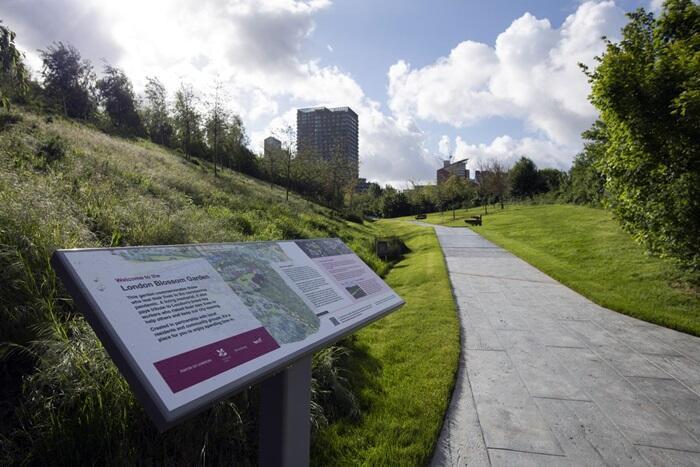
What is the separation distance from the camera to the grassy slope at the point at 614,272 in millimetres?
7387

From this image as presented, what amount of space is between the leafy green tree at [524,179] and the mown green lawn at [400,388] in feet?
189

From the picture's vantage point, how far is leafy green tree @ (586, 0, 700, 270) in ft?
19.9

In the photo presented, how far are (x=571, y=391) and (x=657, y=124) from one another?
16.1 ft

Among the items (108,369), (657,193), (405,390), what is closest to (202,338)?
(108,369)

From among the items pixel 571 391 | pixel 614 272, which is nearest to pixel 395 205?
pixel 614 272

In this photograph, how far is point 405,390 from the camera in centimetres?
433

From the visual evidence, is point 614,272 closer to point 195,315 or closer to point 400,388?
point 400,388

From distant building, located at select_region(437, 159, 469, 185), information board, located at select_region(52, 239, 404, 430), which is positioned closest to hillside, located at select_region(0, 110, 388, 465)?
information board, located at select_region(52, 239, 404, 430)

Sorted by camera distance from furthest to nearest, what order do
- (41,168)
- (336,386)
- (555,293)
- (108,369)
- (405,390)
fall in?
(555,293), (41,168), (405,390), (336,386), (108,369)

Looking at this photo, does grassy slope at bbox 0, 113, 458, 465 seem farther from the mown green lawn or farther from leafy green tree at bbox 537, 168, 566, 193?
leafy green tree at bbox 537, 168, 566, 193

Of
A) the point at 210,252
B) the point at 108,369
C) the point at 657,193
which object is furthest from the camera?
the point at 657,193

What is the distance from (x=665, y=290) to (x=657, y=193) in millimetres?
3020

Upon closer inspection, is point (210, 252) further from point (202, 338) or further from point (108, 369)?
point (108, 369)

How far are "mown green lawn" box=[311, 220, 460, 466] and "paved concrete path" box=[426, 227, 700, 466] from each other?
0.20 meters
